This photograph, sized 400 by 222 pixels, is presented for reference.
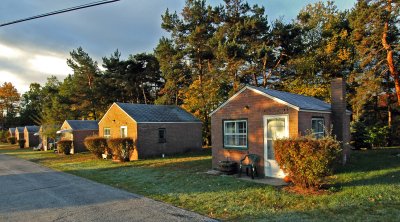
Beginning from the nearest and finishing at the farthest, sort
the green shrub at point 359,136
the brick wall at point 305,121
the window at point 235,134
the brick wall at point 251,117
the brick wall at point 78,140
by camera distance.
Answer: the brick wall at point 305,121
the brick wall at point 251,117
the window at point 235,134
the green shrub at point 359,136
the brick wall at point 78,140

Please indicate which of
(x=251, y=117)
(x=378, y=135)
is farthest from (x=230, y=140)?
(x=378, y=135)

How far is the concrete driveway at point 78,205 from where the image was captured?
7441mm

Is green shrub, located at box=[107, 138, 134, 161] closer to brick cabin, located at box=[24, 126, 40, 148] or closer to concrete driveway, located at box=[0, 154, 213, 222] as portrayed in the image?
concrete driveway, located at box=[0, 154, 213, 222]

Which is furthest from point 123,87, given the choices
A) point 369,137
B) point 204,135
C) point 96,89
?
point 369,137

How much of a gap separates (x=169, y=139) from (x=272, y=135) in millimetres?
12584

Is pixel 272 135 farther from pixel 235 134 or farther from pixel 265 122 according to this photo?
pixel 235 134

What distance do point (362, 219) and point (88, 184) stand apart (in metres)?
9.97

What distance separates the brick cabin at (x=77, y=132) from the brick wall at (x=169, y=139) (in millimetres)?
11899

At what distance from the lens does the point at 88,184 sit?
12.1 metres

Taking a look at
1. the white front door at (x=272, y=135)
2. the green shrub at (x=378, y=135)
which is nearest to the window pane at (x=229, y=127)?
the white front door at (x=272, y=135)

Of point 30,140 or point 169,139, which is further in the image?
point 30,140

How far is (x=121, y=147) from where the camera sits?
20203 mm

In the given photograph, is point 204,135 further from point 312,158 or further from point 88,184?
point 312,158

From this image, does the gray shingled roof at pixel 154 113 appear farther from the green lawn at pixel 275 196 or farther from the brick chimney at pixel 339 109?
the brick chimney at pixel 339 109
